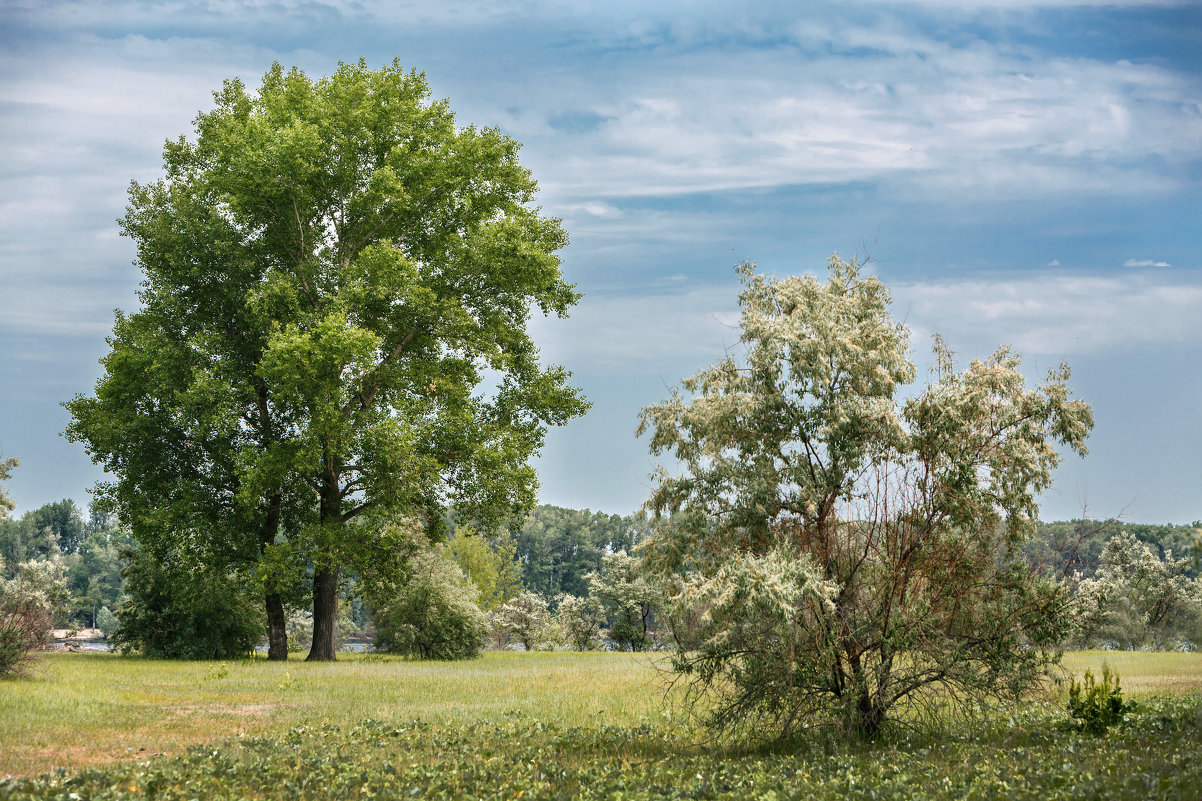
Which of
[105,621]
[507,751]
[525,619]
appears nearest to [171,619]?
[507,751]

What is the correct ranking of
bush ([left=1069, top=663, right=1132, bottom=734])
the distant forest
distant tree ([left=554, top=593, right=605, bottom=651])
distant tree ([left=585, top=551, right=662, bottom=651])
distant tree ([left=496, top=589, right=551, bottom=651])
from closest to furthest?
bush ([left=1069, top=663, right=1132, bottom=734]) < distant tree ([left=585, top=551, right=662, bottom=651]) < distant tree ([left=496, top=589, right=551, bottom=651]) < distant tree ([left=554, top=593, right=605, bottom=651]) < the distant forest

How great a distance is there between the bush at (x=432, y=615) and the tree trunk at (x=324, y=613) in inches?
128

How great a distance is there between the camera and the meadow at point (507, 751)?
9.64m

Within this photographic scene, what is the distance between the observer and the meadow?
31.6ft

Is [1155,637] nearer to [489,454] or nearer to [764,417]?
[489,454]

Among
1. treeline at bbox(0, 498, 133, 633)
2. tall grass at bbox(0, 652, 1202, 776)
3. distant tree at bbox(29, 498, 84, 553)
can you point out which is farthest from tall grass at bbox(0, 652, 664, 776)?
distant tree at bbox(29, 498, 84, 553)

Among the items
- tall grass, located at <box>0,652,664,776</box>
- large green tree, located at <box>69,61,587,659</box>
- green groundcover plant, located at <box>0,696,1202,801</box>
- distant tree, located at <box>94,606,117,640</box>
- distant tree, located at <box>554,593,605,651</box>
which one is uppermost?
large green tree, located at <box>69,61,587,659</box>

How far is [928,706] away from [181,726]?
11.7 meters

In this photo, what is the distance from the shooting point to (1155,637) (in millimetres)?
47844

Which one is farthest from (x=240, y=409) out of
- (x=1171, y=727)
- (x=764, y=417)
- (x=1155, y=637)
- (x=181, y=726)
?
(x=1155, y=637)

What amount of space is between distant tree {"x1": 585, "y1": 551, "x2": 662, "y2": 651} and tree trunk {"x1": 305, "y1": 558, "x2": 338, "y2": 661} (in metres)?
17.3

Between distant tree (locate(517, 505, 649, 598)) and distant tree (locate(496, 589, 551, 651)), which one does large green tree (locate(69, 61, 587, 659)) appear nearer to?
distant tree (locate(496, 589, 551, 651))

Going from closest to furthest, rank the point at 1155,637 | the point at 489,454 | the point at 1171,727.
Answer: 1. the point at 1171,727
2. the point at 489,454
3. the point at 1155,637

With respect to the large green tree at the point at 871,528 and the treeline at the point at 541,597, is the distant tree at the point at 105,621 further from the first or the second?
the large green tree at the point at 871,528
